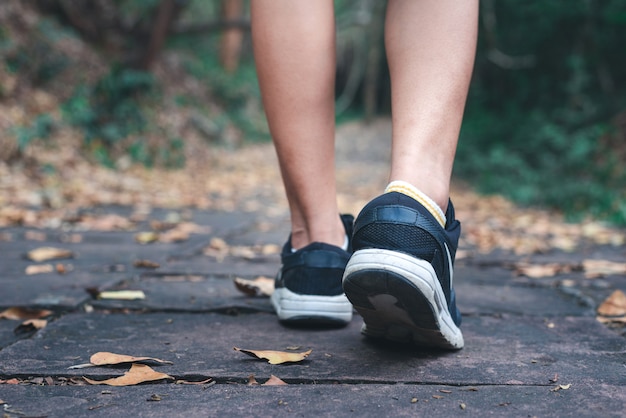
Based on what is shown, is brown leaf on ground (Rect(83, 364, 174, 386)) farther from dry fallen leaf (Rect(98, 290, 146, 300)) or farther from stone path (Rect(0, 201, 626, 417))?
dry fallen leaf (Rect(98, 290, 146, 300))

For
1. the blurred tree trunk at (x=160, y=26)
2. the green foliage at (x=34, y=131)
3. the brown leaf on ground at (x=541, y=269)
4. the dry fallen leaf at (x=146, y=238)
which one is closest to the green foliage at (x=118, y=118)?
the blurred tree trunk at (x=160, y=26)

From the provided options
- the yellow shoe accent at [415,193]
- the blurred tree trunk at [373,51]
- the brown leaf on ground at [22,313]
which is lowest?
the brown leaf on ground at [22,313]

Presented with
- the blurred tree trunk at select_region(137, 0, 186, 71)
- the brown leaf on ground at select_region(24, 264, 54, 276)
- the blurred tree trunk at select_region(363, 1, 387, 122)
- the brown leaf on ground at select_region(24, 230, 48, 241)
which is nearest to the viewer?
the brown leaf on ground at select_region(24, 264, 54, 276)

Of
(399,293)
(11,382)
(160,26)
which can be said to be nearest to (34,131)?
(160,26)

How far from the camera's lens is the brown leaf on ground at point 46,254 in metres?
2.16

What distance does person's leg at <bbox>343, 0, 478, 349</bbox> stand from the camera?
3.34 feet

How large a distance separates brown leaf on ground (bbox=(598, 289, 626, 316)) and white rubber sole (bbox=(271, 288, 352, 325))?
0.64 m

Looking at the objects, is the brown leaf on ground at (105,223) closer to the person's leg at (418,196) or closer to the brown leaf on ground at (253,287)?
the brown leaf on ground at (253,287)

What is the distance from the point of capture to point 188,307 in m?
1.54

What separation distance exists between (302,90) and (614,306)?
915 millimetres

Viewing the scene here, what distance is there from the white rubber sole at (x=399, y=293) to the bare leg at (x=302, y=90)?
0.29 m

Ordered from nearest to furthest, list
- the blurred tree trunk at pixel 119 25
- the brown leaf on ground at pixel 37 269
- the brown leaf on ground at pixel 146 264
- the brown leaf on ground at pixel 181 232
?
the brown leaf on ground at pixel 37 269 < the brown leaf on ground at pixel 146 264 < the brown leaf on ground at pixel 181 232 < the blurred tree trunk at pixel 119 25

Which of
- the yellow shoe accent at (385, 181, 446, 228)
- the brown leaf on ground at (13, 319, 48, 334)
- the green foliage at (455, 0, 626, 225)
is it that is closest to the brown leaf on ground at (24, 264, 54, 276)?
the brown leaf on ground at (13, 319, 48, 334)

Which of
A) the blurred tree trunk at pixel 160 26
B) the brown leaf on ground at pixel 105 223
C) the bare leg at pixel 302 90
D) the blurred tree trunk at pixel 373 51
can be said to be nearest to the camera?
the bare leg at pixel 302 90
